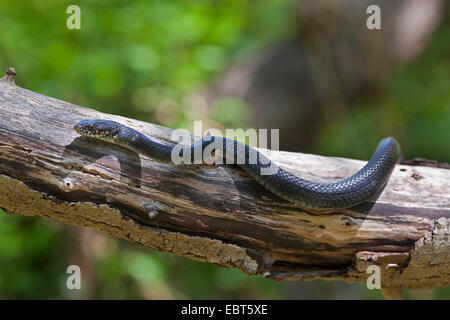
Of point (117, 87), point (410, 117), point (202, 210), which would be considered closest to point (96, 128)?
point (202, 210)

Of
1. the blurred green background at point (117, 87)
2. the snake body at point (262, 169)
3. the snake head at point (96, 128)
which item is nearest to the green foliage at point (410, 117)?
the blurred green background at point (117, 87)

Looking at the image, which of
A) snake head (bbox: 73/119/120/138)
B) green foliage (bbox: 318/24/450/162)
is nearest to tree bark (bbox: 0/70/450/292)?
snake head (bbox: 73/119/120/138)

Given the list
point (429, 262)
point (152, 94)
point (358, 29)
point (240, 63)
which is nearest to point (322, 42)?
point (358, 29)

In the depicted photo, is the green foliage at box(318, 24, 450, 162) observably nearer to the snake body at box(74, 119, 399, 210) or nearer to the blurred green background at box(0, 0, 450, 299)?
the blurred green background at box(0, 0, 450, 299)

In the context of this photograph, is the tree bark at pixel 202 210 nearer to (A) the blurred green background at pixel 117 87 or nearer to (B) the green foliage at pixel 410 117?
(A) the blurred green background at pixel 117 87

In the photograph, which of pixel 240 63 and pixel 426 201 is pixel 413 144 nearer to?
pixel 240 63
